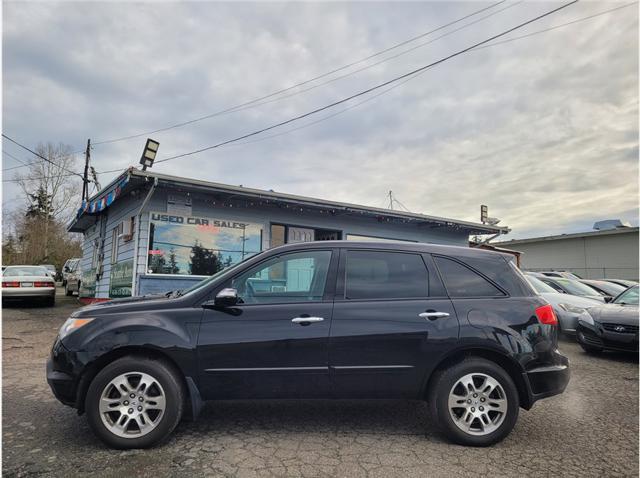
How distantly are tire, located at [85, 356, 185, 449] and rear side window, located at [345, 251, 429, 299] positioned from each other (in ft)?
5.52

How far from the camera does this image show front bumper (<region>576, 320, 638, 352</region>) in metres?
7.26

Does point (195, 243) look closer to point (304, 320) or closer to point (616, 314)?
Answer: point (304, 320)

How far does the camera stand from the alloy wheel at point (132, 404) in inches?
130

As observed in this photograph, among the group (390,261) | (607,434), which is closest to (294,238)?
(390,261)

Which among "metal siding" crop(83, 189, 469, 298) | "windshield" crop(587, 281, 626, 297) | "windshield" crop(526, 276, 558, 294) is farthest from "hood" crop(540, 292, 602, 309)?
"windshield" crop(587, 281, 626, 297)

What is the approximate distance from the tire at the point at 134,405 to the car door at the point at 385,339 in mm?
1341

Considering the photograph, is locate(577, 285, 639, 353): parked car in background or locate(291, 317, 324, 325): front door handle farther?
locate(577, 285, 639, 353): parked car in background

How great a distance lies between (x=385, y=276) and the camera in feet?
12.7

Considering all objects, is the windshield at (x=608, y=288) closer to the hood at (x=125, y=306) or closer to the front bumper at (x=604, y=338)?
the front bumper at (x=604, y=338)

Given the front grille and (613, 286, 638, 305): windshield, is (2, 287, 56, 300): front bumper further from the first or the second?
(613, 286, 638, 305): windshield

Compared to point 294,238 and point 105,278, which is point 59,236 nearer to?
point 105,278

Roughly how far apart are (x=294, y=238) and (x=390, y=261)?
8357mm

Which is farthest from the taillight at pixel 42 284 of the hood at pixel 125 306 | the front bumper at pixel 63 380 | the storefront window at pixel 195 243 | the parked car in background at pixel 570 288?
the parked car in background at pixel 570 288

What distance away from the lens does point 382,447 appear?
11.3 ft
